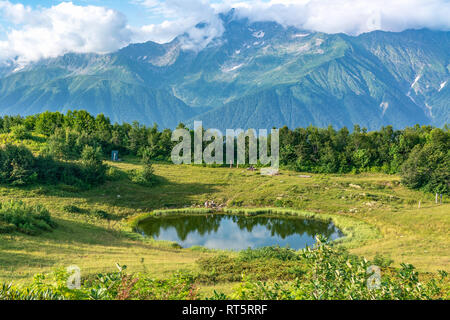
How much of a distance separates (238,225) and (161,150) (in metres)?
44.6

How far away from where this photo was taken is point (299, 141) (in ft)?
252

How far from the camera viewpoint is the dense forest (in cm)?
4534

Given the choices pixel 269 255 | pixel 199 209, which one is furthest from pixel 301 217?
pixel 269 255

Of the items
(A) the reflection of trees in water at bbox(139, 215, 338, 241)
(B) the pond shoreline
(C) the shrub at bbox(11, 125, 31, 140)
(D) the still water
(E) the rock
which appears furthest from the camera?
(C) the shrub at bbox(11, 125, 31, 140)

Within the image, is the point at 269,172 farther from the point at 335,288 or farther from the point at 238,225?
the point at 335,288

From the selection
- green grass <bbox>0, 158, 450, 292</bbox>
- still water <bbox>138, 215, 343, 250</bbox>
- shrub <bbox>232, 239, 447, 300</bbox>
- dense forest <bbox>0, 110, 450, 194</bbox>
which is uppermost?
dense forest <bbox>0, 110, 450, 194</bbox>

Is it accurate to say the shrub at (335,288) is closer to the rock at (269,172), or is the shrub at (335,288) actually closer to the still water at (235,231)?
the still water at (235,231)

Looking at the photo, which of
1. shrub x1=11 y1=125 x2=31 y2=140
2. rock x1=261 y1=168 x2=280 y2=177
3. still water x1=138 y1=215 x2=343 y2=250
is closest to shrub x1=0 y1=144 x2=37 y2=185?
still water x1=138 y1=215 x2=343 y2=250

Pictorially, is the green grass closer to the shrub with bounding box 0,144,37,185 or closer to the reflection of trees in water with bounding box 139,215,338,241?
the shrub with bounding box 0,144,37,185

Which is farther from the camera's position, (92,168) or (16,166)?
(92,168)

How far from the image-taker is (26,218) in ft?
84.6

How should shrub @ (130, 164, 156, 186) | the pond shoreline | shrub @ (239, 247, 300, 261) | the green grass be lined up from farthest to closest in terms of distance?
shrub @ (130, 164, 156, 186) < the pond shoreline < shrub @ (239, 247, 300, 261) < the green grass

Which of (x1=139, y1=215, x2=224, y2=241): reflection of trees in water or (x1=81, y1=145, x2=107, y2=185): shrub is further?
(x1=81, y1=145, x2=107, y2=185): shrub

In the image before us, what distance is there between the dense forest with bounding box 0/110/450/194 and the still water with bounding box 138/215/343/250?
49.1 ft
